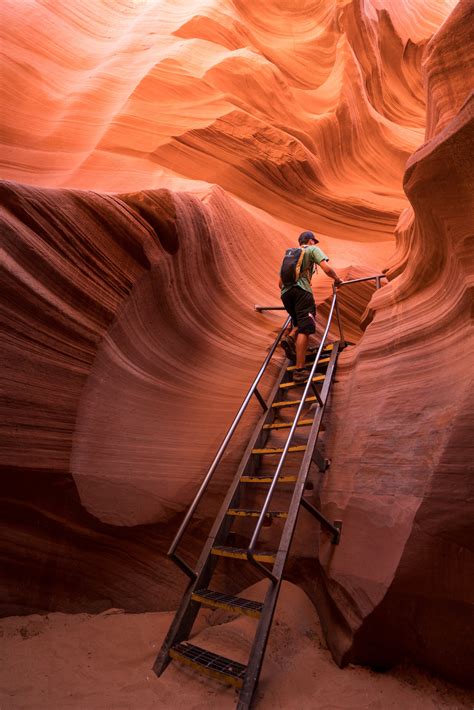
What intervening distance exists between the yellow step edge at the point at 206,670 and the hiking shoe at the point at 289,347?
10.1ft

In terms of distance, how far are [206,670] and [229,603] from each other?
0.39m

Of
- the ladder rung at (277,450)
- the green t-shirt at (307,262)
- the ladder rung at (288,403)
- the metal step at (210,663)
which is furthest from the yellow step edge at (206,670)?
the green t-shirt at (307,262)

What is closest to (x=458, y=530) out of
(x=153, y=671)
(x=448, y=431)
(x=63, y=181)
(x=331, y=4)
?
(x=448, y=431)

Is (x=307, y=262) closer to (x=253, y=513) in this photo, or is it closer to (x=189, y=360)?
(x=189, y=360)

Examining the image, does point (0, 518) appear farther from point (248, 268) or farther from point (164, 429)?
point (248, 268)

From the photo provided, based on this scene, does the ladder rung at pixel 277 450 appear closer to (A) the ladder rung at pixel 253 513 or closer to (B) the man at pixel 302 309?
(A) the ladder rung at pixel 253 513

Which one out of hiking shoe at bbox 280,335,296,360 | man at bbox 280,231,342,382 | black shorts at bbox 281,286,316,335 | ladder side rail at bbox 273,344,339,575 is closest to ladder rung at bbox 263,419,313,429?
ladder side rail at bbox 273,344,339,575

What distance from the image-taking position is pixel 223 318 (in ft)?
19.1

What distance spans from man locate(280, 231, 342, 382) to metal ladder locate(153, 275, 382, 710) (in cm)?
15

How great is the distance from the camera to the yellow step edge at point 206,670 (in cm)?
286

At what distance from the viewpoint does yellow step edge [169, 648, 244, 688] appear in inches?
112

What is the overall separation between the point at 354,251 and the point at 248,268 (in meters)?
2.56

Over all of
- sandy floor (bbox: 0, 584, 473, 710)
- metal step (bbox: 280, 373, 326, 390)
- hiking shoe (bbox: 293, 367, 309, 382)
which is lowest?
sandy floor (bbox: 0, 584, 473, 710)

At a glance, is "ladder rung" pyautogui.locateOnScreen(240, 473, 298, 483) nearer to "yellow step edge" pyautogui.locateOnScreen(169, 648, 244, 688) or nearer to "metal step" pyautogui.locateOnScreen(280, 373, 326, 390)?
"metal step" pyautogui.locateOnScreen(280, 373, 326, 390)
